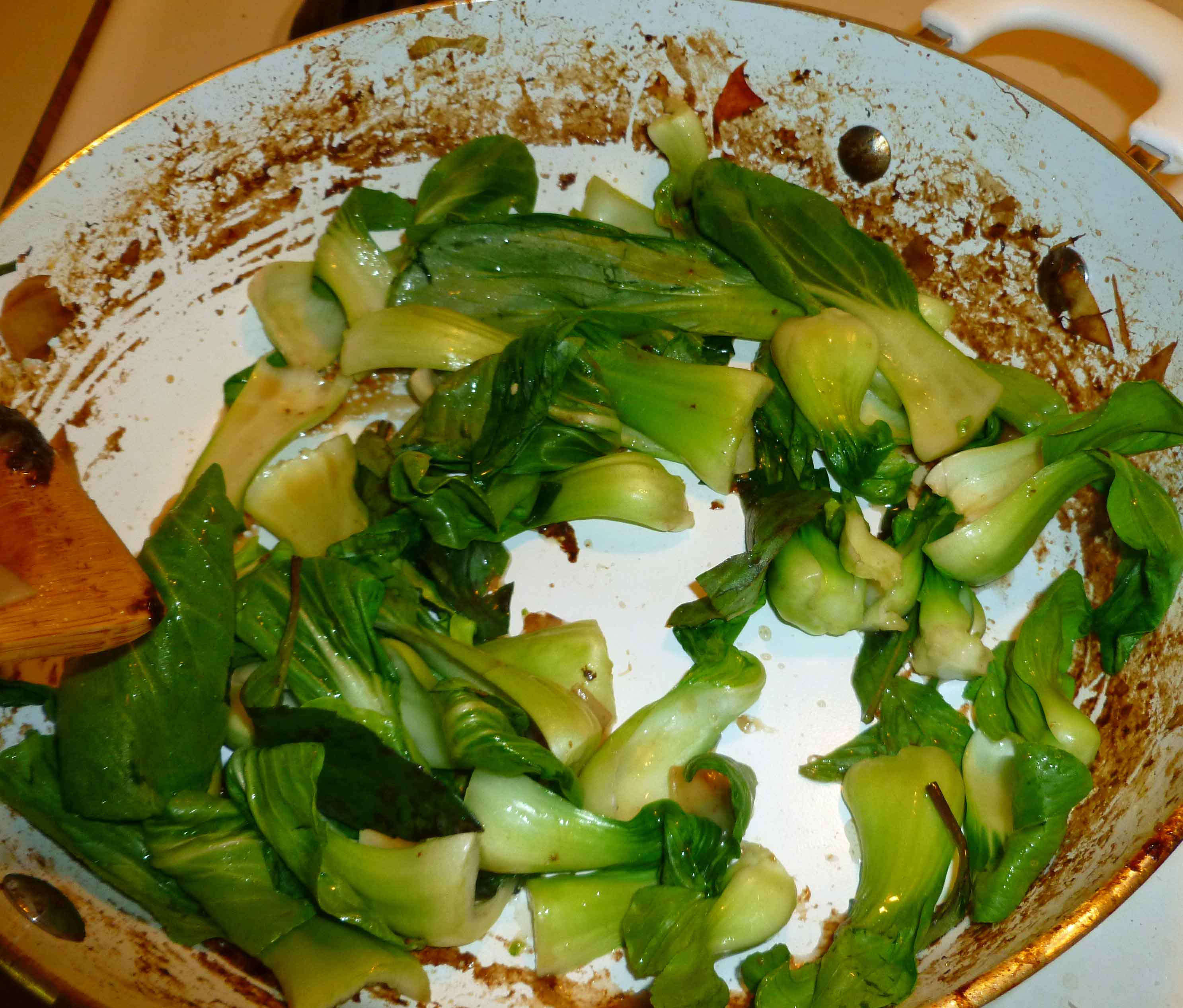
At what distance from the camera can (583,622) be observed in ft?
3.83

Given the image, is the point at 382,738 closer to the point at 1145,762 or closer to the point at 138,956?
the point at 138,956

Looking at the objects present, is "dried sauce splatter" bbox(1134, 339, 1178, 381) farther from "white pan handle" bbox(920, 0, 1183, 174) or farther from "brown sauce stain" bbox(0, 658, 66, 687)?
"brown sauce stain" bbox(0, 658, 66, 687)

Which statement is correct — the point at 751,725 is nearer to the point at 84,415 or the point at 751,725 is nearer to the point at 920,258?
the point at 920,258

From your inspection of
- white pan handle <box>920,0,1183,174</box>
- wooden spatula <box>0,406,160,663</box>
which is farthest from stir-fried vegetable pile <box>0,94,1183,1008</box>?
white pan handle <box>920,0,1183,174</box>

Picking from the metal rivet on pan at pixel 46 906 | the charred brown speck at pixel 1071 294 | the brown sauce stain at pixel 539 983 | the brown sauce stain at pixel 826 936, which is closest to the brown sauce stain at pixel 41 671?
the metal rivet on pan at pixel 46 906

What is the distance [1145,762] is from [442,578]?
856 millimetres

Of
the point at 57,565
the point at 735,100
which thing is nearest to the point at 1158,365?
the point at 735,100

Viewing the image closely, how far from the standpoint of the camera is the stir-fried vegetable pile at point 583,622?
981 mm

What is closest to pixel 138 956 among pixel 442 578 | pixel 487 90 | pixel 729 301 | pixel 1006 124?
pixel 442 578

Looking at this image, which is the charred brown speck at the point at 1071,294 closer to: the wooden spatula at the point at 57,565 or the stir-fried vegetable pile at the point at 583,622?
A: the stir-fried vegetable pile at the point at 583,622

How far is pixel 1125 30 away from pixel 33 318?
4.70ft

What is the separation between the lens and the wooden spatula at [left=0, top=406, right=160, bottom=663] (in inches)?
30.3

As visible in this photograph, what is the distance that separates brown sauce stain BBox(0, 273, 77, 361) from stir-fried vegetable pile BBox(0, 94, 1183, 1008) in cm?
23

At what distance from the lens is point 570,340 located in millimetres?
1124
